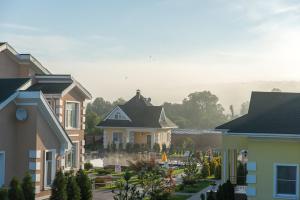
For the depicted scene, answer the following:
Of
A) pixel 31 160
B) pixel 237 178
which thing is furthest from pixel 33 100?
pixel 237 178

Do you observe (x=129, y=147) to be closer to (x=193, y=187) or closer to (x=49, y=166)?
(x=193, y=187)

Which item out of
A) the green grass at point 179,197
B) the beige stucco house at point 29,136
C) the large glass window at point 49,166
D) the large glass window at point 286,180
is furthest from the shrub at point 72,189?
the large glass window at point 286,180

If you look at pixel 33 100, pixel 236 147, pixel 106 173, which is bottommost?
pixel 106 173

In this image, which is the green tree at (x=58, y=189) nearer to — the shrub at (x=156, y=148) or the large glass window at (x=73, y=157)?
the large glass window at (x=73, y=157)

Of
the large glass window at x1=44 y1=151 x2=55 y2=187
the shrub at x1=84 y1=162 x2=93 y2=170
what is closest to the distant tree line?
the shrub at x1=84 y1=162 x2=93 y2=170

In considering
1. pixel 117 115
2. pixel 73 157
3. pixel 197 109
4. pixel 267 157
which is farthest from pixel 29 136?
pixel 197 109

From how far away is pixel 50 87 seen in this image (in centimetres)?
2716

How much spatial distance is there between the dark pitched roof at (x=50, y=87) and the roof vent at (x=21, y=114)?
20.1 ft

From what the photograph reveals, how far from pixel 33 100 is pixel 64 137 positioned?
2606mm

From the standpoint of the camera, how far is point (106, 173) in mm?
35656

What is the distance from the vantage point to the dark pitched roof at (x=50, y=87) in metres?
26.7

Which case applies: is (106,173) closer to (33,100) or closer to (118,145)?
(33,100)

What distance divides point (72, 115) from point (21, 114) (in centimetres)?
878

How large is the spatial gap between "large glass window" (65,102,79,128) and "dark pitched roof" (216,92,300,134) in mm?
9722
